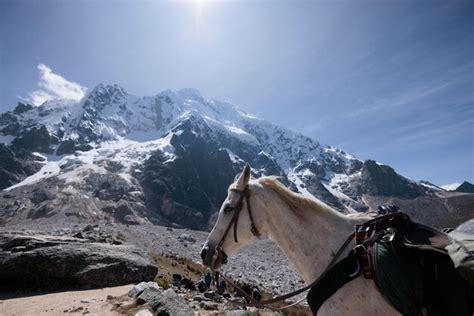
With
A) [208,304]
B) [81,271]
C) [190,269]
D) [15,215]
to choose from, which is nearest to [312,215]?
[208,304]

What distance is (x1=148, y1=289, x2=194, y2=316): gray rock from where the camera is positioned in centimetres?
769

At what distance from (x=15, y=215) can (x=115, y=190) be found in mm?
36010

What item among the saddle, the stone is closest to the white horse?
the saddle

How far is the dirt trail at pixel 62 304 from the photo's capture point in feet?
27.6

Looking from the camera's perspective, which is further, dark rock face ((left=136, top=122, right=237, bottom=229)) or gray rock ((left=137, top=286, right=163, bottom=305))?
dark rock face ((left=136, top=122, right=237, bottom=229))

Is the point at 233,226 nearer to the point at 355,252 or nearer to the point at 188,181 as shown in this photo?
the point at 355,252

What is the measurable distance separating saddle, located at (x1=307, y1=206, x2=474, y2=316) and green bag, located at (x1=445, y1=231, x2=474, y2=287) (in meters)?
0.07

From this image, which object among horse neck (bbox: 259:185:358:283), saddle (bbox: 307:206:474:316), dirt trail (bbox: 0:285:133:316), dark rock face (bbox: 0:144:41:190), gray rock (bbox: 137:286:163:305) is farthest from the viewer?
dark rock face (bbox: 0:144:41:190)

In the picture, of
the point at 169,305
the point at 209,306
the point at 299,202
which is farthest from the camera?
the point at 209,306

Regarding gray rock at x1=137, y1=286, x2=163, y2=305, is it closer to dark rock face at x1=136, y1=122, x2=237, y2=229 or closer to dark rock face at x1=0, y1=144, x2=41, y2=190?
dark rock face at x1=136, y1=122, x2=237, y2=229

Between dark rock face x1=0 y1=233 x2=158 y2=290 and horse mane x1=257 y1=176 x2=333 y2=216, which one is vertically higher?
horse mane x1=257 y1=176 x2=333 y2=216

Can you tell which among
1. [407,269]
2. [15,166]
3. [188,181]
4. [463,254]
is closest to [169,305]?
[407,269]

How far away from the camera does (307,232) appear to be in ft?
11.7

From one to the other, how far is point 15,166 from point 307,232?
186 meters
